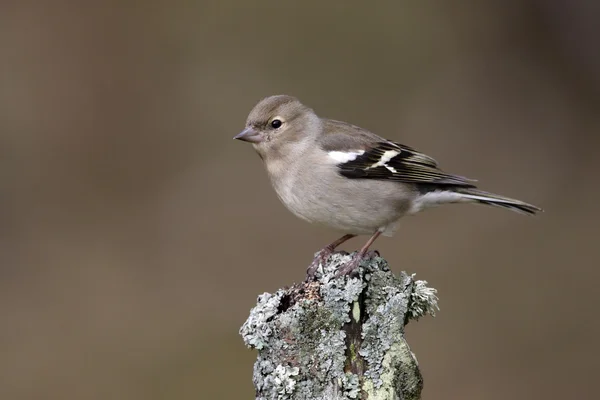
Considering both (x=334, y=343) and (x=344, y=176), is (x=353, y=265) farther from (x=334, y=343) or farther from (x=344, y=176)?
(x=344, y=176)

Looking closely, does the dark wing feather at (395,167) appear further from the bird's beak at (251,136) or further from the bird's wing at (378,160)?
the bird's beak at (251,136)

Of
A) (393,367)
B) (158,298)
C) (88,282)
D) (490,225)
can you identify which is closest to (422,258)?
(490,225)

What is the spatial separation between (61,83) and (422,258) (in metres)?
5.07

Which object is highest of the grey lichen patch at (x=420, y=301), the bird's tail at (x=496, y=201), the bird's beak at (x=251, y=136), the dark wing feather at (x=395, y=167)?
the bird's beak at (x=251, y=136)

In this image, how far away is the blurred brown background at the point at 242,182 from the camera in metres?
6.94

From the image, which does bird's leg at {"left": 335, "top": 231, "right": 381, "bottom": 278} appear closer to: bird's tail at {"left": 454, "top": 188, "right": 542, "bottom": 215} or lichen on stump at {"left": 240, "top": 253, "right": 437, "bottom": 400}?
lichen on stump at {"left": 240, "top": 253, "right": 437, "bottom": 400}

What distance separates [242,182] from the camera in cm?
920

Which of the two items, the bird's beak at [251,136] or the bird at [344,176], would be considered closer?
the bird at [344,176]

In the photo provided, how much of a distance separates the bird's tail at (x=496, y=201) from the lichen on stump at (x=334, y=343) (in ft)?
6.91

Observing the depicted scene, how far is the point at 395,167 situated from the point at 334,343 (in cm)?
236

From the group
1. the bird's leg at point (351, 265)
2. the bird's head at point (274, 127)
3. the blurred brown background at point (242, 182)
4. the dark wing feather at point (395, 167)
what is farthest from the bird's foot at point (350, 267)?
the blurred brown background at point (242, 182)

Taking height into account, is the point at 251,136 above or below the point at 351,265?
above

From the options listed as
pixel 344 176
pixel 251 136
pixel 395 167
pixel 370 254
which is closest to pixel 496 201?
pixel 395 167

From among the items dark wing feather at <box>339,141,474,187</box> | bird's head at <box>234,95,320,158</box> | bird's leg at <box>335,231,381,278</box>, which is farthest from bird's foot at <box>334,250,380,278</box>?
bird's head at <box>234,95,320,158</box>
